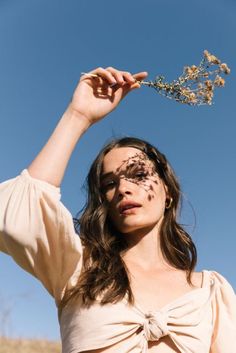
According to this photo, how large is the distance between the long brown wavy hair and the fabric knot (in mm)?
130

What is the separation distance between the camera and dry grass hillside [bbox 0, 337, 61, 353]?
23.8 ft

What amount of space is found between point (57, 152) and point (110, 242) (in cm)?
81

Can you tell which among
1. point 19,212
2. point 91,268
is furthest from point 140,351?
point 19,212

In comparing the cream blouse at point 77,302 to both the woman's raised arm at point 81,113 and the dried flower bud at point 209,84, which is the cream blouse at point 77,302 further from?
the dried flower bud at point 209,84

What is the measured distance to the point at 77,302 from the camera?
9.00 ft

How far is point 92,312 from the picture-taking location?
105 inches

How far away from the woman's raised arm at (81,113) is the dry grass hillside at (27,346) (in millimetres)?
5027

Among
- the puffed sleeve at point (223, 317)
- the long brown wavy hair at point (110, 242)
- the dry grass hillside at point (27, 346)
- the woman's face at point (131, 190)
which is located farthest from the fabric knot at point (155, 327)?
the dry grass hillside at point (27, 346)

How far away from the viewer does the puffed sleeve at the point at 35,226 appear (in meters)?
2.38

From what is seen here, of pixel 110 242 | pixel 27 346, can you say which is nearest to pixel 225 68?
pixel 110 242

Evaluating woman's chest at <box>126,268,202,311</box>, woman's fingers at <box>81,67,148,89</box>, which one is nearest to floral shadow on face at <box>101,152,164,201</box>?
woman's chest at <box>126,268,202,311</box>

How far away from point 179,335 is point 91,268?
54cm

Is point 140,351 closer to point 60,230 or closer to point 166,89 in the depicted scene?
point 60,230

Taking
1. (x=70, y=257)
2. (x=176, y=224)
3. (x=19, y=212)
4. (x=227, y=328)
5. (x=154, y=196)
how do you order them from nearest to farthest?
(x=19, y=212) < (x=70, y=257) < (x=227, y=328) < (x=154, y=196) < (x=176, y=224)
